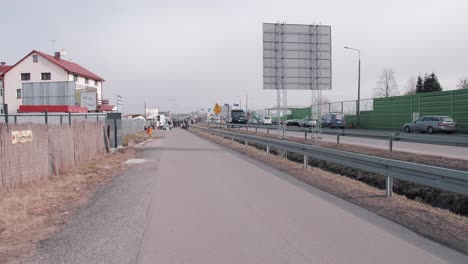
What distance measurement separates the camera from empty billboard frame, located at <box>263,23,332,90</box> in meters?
27.9

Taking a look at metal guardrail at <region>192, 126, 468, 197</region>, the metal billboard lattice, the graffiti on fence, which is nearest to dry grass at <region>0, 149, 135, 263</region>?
the graffiti on fence

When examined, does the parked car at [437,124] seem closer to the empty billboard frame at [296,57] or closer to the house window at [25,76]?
the empty billboard frame at [296,57]

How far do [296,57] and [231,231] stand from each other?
75.3 feet

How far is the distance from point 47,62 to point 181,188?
6457 cm

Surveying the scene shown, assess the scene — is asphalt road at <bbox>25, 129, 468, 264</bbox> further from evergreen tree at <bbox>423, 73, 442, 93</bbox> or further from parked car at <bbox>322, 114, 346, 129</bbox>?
evergreen tree at <bbox>423, 73, 442, 93</bbox>

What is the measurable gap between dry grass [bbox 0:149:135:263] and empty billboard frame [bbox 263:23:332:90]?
16.5 meters

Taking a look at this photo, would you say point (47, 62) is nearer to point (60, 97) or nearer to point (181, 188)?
point (60, 97)

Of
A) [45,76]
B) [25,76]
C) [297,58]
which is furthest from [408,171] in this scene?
[25,76]

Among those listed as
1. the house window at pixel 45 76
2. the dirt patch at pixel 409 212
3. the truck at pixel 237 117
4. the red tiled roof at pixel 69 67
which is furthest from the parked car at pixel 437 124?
the house window at pixel 45 76

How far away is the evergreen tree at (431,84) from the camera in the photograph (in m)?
67.0

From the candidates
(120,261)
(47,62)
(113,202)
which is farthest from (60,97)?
(120,261)

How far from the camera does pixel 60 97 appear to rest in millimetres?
57312

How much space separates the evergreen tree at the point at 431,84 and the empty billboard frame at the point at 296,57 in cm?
4512

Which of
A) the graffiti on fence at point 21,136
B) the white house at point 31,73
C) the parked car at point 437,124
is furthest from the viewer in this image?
the white house at point 31,73
